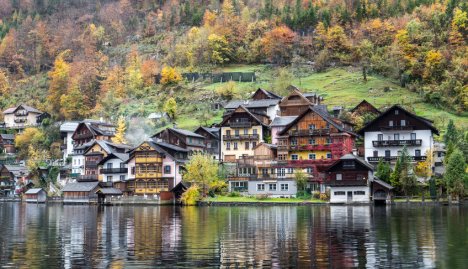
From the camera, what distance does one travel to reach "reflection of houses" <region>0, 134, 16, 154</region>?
449ft

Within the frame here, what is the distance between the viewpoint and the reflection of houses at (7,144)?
137000 mm

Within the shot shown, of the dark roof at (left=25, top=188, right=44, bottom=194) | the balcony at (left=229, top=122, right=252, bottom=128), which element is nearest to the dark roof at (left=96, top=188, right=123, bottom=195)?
the dark roof at (left=25, top=188, right=44, bottom=194)

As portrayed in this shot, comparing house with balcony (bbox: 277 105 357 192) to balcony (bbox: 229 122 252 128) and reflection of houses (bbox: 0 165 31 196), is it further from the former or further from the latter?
reflection of houses (bbox: 0 165 31 196)

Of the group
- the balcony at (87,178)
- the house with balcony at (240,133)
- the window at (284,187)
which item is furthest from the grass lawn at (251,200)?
the balcony at (87,178)

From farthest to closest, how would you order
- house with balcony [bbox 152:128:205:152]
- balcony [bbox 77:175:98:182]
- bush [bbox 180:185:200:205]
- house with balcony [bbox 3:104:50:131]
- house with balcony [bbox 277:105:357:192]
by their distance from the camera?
house with balcony [bbox 3:104:50:131], balcony [bbox 77:175:98:182], house with balcony [bbox 152:128:205:152], house with balcony [bbox 277:105:357:192], bush [bbox 180:185:200:205]

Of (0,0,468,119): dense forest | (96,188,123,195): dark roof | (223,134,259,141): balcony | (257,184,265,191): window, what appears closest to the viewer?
(257,184,265,191): window

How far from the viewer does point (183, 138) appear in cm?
9606

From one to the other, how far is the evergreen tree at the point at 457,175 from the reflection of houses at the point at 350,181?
375 inches

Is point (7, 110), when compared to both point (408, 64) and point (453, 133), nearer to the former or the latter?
point (408, 64)

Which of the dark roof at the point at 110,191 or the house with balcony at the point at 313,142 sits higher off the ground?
the house with balcony at the point at 313,142

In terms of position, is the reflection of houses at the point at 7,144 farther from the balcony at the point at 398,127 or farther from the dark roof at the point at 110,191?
the balcony at the point at 398,127

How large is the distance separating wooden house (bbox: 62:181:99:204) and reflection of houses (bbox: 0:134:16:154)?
45.9 m

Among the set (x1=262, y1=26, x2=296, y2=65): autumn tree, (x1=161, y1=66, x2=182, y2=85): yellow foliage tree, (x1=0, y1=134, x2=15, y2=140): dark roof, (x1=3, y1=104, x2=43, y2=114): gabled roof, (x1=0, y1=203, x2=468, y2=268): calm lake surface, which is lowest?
(x1=0, y1=203, x2=468, y2=268): calm lake surface

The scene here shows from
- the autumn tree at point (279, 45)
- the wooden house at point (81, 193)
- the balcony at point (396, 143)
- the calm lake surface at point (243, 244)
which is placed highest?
the autumn tree at point (279, 45)
